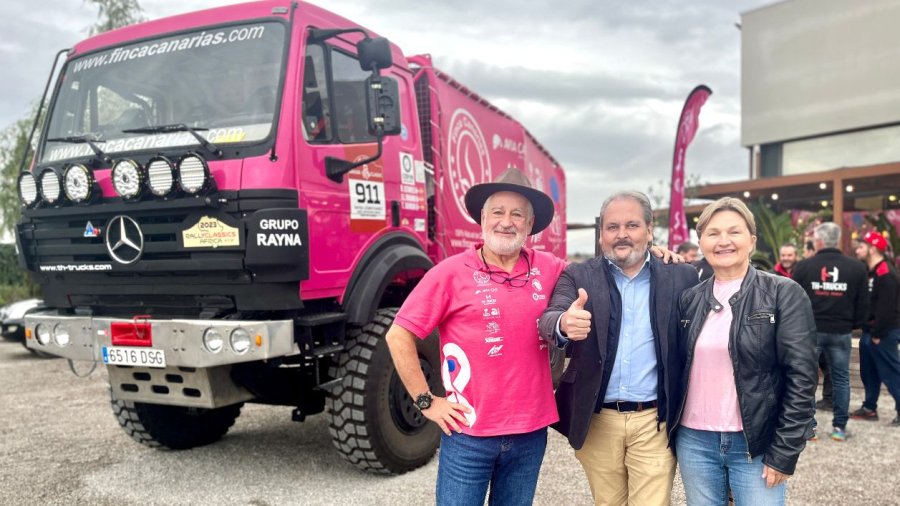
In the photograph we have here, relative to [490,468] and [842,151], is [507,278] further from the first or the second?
[842,151]

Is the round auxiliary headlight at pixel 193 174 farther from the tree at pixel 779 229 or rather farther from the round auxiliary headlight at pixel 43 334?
the tree at pixel 779 229

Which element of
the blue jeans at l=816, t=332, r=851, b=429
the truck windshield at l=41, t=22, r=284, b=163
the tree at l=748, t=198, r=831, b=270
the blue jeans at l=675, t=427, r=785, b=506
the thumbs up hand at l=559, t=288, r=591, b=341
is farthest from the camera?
the tree at l=748, t=198, r=831, b=270

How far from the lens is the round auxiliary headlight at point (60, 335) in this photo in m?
4.34

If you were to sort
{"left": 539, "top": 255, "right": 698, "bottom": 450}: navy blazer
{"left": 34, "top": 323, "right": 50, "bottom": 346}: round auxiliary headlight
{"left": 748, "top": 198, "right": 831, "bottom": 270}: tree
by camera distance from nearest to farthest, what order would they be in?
{"left": 539, "top": 255, "right": 698, "bottom": 450}: navy blazer
{"left": 34, "top": 323, "right": 50, "bottom": 346}: round auxiliary headlight
{"left": 748, "top": 198, "right": 831, "bottom": 270}: tree

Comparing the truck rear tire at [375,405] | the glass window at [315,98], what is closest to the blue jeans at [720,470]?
the truck rear tire at [375,405]

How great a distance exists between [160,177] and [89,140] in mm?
811

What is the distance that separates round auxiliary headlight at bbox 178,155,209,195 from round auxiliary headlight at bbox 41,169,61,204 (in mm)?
1037

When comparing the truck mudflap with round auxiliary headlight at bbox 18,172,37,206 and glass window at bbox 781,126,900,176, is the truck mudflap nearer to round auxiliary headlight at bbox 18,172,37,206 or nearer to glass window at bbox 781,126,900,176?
round auxiliary headlight at bbox 18,172,37,206

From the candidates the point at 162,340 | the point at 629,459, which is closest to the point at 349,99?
the point at 162,340

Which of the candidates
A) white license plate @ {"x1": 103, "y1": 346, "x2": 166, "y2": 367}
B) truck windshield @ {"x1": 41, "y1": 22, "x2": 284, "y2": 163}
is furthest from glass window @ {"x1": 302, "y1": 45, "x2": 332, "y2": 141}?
white license plate @ {"x1": 103, "y1": 346, "x2": 166, "y2": 367}

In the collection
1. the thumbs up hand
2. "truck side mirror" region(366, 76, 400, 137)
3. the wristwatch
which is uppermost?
"truck side mirror" region(366, 76, 400, 137)

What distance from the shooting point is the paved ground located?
4.30 m

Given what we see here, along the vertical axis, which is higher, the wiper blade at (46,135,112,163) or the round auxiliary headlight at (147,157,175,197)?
the wiper blade at (46,135,112,163)

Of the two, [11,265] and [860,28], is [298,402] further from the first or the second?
[860,28]
